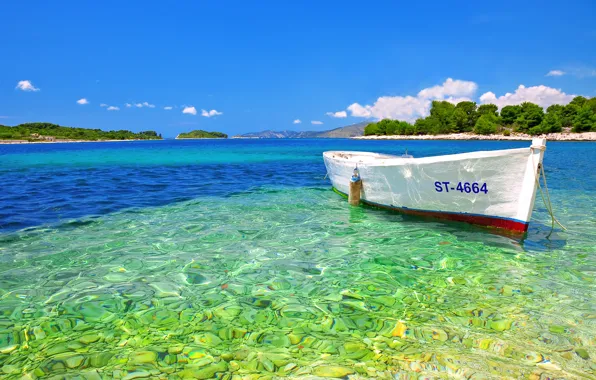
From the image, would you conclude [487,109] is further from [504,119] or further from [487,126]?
[487,126]

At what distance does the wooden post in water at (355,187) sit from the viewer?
35.7 ft

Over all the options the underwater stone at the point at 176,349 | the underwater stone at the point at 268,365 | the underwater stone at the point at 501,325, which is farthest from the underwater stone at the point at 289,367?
the underwater stone at the point at 501,325

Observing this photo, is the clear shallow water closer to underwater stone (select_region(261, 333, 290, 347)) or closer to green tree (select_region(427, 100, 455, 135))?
underwater stone (select_region(261, 333, 290, 347))

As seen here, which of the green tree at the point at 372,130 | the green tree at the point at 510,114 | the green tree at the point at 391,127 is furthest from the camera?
the green tree at the point at 372,130

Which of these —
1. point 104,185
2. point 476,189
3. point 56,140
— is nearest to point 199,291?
point 476,189

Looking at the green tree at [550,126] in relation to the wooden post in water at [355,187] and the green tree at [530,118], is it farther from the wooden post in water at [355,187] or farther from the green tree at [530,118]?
the wooden post in water at [355,187]

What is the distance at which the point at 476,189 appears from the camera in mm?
7746

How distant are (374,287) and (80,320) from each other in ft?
13.1

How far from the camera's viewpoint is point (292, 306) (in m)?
4.53

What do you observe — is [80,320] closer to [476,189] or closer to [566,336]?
[566,336]

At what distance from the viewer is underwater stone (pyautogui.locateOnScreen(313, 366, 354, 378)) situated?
320cm

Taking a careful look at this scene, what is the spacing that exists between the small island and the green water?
151 metres

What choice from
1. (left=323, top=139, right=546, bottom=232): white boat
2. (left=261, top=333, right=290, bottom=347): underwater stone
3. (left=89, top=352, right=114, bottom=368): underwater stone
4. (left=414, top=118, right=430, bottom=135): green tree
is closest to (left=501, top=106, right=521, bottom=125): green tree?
(left=414, top=118, right=430, bottom=135): green tree

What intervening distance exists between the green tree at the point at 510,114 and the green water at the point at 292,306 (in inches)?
4849
